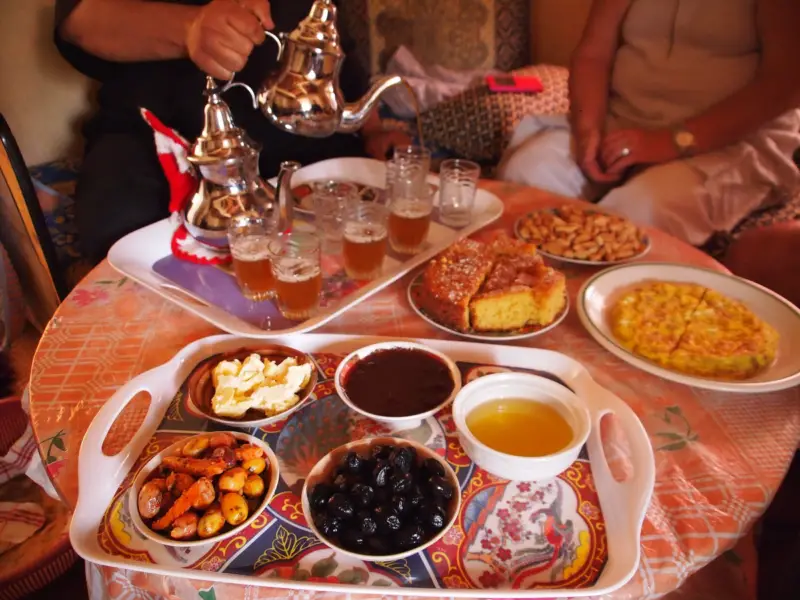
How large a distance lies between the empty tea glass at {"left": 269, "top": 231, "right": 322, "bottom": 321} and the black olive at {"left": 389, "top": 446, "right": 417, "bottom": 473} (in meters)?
0.43

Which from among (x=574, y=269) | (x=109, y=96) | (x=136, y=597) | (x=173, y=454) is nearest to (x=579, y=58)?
(x=574, y=269)

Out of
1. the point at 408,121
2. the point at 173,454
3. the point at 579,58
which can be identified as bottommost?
the point at 408,121

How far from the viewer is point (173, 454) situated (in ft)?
2.49

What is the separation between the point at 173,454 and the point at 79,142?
191 centimetres

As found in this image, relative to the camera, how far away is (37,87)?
2.08m

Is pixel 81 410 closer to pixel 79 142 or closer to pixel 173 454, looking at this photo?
pixel 173 454

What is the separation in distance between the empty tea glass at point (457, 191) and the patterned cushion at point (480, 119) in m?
0.90

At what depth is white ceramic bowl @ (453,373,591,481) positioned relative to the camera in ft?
2.42

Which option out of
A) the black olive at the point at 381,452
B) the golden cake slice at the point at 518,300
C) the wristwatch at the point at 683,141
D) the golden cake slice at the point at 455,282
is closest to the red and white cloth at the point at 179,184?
the golden cake slice at the point at 455,282

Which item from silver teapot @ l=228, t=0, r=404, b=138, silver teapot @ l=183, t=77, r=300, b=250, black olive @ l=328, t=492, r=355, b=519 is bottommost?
black olive @ l=328, t=492, r=355, b=519

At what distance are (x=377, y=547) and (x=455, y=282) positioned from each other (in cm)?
56

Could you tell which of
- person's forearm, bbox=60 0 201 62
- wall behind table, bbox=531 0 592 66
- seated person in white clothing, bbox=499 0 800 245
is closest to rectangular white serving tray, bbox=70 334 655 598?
seated person in white clothing, bbox=499 0 800 245

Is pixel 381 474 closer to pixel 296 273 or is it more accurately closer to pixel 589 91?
Answer: pixel 296 273

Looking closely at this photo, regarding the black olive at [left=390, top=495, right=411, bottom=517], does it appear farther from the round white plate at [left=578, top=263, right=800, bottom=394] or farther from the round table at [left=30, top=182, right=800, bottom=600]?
the round white plate at [left=578, top=263, right=800, bottom=394]
